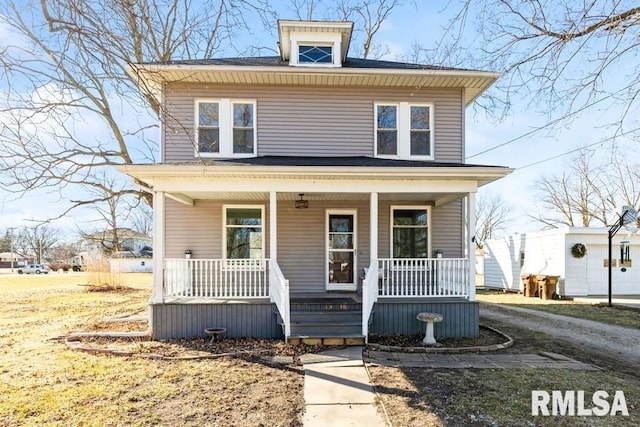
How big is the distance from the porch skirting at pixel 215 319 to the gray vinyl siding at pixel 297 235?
6.36 feet

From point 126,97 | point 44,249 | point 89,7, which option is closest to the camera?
point 89,7

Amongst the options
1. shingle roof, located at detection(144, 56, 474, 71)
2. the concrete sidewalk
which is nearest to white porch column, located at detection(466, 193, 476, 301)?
the concrete sidewalk

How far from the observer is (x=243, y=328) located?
775 cm

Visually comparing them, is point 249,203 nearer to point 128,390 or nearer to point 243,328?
point 243,328

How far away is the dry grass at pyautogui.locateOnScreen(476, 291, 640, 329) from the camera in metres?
10.5

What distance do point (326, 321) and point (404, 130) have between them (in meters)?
5.35

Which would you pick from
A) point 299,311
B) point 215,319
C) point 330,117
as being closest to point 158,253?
point 215,319

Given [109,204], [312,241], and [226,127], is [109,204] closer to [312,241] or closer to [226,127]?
[226,127]

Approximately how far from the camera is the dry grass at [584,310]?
10.5 metres

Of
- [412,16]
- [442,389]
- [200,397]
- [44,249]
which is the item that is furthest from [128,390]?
[44,249]

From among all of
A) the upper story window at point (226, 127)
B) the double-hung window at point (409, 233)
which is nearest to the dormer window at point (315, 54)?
the upper story window at point (226, 127)

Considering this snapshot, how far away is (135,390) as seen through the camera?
4.95 m

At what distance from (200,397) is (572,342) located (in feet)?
24.4

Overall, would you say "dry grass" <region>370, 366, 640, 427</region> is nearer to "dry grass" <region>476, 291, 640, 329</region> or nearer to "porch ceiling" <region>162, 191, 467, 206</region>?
"porch ceiling" <region>162, 191, 467, 206</region>
